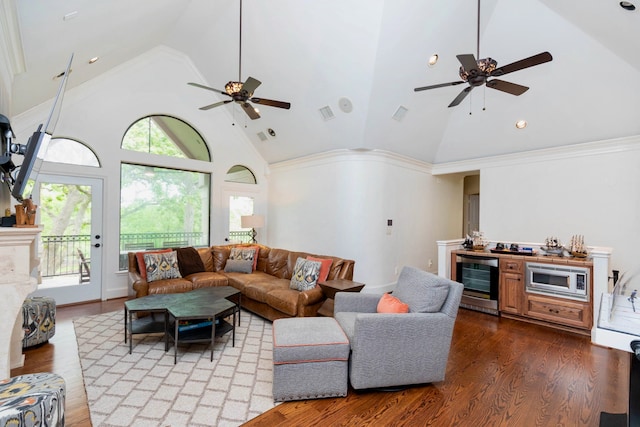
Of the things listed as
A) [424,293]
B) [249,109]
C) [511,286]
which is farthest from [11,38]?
[511,286]

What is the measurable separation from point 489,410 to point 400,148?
447cm

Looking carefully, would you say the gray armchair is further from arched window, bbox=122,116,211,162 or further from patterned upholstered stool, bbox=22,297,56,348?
arched window, bbox=122,116,211,162

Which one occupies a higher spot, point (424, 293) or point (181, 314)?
point (424, 293)

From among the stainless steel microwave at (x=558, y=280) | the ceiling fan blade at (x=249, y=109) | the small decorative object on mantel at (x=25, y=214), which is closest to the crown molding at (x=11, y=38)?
the small decorative object on mantel at (x=25, y=214)

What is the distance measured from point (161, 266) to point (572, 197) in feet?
22.6

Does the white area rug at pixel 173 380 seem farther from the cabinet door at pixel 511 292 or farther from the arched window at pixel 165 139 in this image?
the cabinet door at pixel 511 292

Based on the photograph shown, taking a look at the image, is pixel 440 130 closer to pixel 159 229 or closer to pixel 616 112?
pixel 616 112

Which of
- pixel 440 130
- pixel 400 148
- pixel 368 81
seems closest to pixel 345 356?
pixel 368 81

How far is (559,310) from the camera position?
3787mm

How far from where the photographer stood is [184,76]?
5.83m

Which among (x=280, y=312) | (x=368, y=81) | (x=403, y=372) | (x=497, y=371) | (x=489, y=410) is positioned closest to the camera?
(x=489, y=410)

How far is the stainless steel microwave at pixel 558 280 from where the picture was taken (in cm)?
364

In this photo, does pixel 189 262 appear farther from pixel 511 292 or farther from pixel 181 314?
pixel 511 292

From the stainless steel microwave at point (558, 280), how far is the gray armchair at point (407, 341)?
90.5 inches
